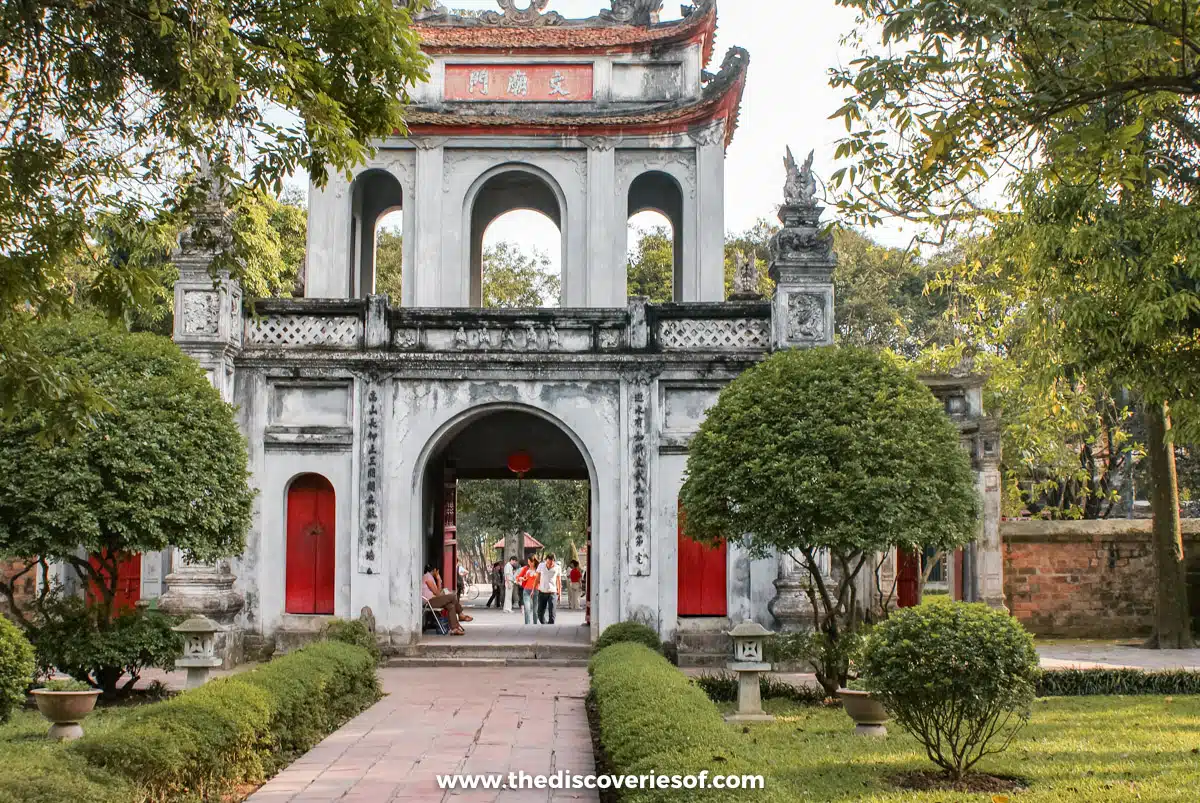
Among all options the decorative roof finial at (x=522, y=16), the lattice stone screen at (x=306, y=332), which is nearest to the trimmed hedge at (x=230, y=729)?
the lattice stone screen at (x=306, y=332)

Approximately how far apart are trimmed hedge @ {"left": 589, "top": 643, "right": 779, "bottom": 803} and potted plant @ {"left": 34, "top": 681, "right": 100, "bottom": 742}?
4423mm

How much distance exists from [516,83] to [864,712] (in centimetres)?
1269

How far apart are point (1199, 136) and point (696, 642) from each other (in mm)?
9481

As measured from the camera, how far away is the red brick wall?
2056 centimetres

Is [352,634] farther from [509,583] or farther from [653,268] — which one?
[653,268]

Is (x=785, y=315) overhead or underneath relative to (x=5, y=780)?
overhead

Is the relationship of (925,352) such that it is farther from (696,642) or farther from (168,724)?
(168,724)

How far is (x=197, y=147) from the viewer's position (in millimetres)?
8297

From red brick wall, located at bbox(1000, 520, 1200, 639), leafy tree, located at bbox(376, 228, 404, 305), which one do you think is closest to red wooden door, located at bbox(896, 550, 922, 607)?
red brick wall, located at bbox(1000, 520, 1200, 639)

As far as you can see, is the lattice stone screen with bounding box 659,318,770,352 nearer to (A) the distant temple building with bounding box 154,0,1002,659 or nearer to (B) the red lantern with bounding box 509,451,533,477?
(A) the distant temple building with bounding box 154,0,1002,659

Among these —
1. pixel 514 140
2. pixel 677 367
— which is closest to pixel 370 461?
pixel 677 367

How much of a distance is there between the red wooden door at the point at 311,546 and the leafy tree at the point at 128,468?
3332 mm

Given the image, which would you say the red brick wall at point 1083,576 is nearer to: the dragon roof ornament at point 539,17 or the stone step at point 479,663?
the stone step at point 479,663

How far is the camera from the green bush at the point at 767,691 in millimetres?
12844
